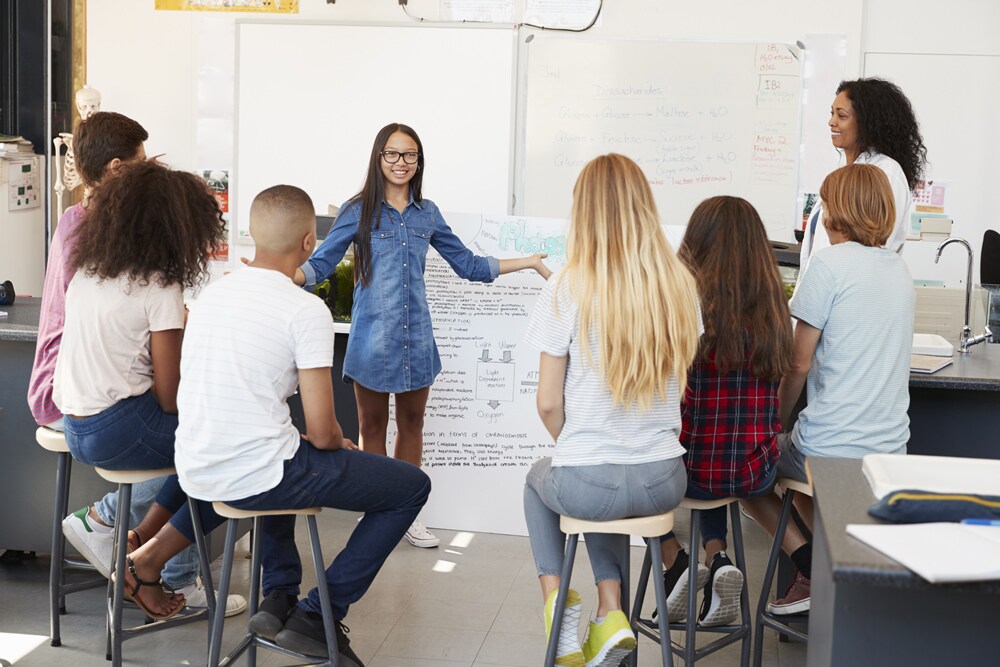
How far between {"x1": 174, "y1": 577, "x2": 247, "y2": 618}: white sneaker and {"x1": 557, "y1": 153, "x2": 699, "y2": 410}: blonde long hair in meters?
1.50

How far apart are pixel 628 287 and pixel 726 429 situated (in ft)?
1.72

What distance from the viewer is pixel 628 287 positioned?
2.24 metres

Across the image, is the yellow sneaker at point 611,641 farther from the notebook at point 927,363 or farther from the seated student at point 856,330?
the notebook at point 927,363

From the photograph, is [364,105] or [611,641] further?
[364,105]

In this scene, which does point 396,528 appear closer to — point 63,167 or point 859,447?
point 859,447

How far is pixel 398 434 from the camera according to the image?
3.71 m

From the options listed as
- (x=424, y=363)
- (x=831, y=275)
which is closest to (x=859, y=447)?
(x=831, y=275)

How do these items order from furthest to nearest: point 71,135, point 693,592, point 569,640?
1. point 71,135
2. point 693,592
3. point 569,640

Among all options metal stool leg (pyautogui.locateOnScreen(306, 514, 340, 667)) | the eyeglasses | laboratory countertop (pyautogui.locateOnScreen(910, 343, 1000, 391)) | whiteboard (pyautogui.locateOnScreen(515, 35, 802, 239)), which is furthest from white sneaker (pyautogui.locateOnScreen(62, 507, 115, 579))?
whiteboard (pyautogui.locateOnScreen(515, 35, 802, 239))

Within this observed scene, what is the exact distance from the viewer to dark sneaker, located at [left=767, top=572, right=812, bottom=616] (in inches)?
112

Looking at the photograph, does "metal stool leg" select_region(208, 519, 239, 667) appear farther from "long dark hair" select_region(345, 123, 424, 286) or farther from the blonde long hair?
"long dark hair" select_region(345, 123, 424, 286)

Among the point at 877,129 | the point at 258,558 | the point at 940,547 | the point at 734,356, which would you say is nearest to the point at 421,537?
the point at 258,558

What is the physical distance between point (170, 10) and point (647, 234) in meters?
4.72

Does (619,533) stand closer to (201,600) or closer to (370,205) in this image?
(201,600)
